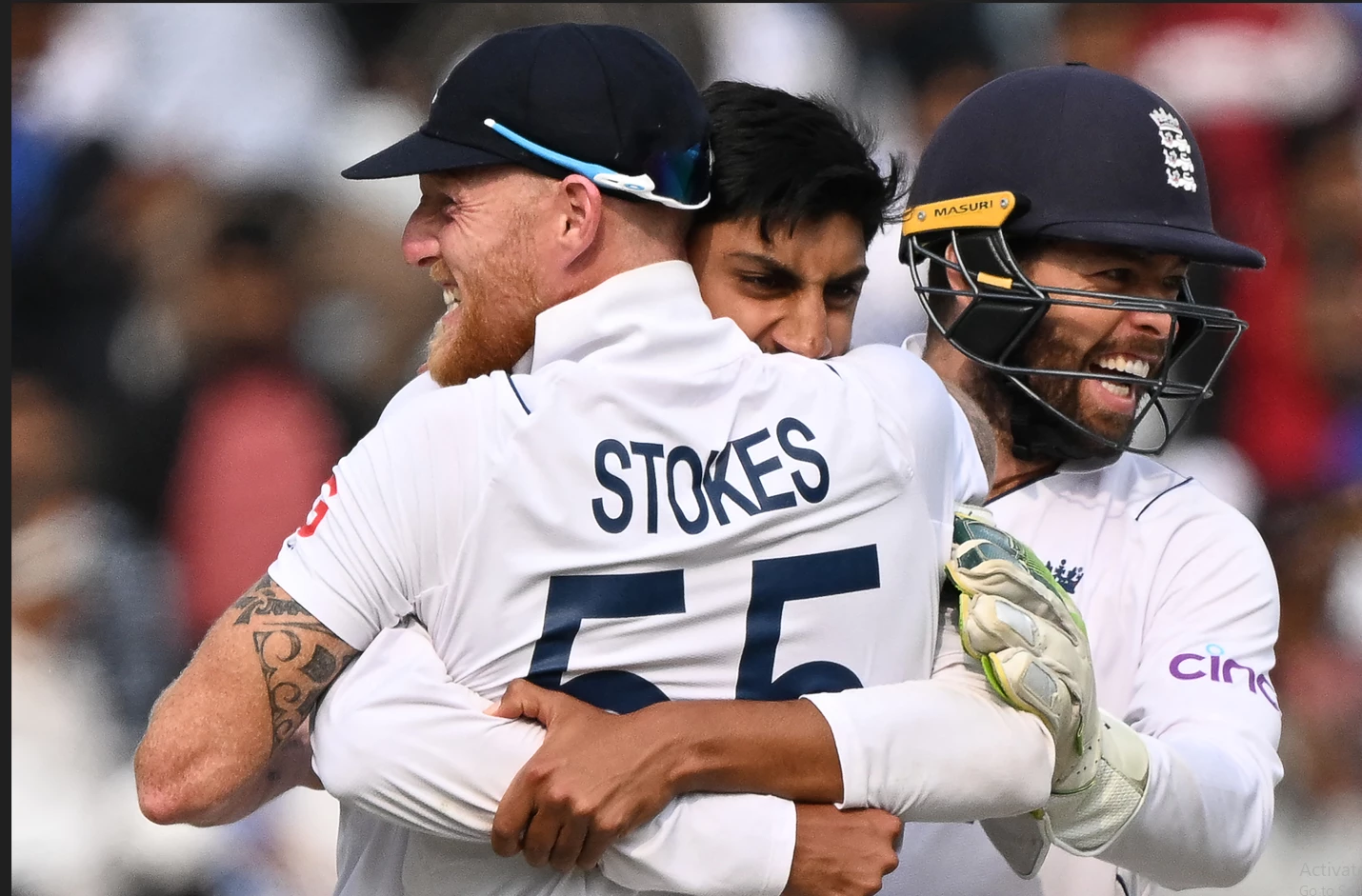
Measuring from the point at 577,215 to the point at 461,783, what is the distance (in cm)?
79

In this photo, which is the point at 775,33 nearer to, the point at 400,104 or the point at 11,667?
the point at 400,104

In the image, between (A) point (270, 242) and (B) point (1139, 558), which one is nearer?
(B) point (1139, 558)

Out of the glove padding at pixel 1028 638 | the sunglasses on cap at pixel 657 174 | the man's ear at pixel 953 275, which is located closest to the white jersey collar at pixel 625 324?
the sunglasses on cap at pixel 657 174

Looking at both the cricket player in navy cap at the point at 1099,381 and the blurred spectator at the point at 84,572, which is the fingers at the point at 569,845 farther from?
the blurred spectator at the point at 84,572

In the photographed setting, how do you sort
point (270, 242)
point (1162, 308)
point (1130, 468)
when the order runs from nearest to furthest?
point (1162, 308)
point (1130, 468)
point (270, 242)

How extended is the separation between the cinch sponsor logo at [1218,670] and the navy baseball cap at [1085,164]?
730 mm

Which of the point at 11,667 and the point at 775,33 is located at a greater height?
the point at 775,33

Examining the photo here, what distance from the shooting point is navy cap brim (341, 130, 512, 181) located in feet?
6.81

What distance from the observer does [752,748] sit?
184cm

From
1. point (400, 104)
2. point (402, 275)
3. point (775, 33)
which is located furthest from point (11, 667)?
point (775, 33)

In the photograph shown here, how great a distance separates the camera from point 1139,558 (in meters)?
2.68

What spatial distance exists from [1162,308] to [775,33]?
295 centimetres

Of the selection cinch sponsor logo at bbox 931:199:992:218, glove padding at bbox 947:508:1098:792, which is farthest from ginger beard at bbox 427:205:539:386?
cinch sponsor logo at bbox 931:199:992:218

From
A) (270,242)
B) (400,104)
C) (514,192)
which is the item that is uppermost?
(514,192)
